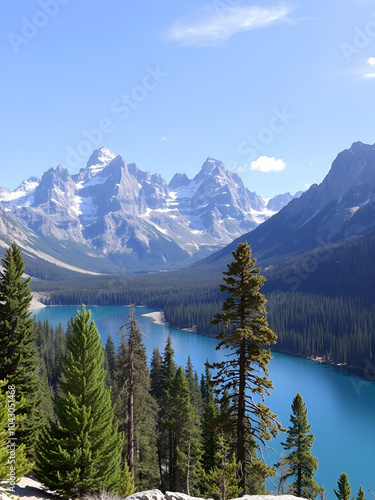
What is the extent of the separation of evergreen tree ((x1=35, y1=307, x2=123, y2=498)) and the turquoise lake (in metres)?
13.1

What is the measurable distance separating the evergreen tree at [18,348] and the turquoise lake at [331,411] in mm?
10355

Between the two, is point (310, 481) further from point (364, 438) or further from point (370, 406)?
point (370, 406)

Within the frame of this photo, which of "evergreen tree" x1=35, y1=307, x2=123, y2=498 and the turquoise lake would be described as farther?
the turquoise lake

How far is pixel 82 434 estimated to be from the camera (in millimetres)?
19141

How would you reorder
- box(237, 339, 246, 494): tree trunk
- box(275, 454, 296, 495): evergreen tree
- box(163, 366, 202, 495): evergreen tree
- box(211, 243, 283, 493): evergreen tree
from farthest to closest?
box(163, 366, 202, 495): evergreen tree
box(275, 454, 296, 495): evergreen tree
box(237, 339, 246, 494): tree trunk
box(211, 243, 283, 493): evergreen tree

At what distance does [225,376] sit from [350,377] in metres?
112

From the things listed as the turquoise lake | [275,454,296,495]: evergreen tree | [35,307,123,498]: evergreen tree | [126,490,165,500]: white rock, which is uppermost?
[35,307,123,498]: evergreen tree

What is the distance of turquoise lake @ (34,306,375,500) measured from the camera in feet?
205

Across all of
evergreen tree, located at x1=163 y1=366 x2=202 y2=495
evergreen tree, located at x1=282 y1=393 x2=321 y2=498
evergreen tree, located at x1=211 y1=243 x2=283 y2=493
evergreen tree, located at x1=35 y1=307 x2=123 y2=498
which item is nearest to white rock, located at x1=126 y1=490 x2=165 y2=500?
evergreen tree, located at x1=35 y1=307 x2=123 y2=498

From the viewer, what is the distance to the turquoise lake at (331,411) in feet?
205

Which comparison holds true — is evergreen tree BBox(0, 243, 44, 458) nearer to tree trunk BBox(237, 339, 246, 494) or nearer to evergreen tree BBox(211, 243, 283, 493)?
evergreen tree BBox(211, 243, 283, 493)

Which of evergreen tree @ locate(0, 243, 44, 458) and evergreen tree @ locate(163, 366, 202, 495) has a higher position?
evergreen tree @ locate(0, 243, 44, 458)

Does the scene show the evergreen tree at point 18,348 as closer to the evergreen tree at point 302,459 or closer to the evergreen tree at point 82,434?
the evergreen tree at point 82,434

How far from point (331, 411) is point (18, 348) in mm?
85633
